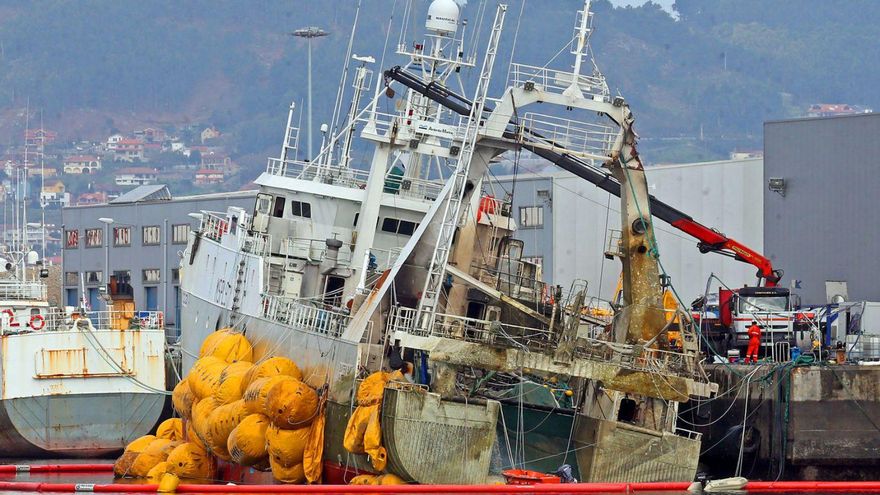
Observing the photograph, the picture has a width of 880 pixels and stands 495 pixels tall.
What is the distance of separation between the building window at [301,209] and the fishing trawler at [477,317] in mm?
1514

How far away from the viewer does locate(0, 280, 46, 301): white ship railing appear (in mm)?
52281

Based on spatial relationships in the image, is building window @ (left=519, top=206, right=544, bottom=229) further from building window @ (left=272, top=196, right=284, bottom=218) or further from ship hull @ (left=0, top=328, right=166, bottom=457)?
building window @ (left=272, top=196, right=284, bottom=218)

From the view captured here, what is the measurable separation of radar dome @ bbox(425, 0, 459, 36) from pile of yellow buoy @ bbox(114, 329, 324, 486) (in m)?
9.76

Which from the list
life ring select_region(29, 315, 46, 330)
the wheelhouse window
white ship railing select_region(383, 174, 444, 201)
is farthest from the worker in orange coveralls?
the wheelhouse window

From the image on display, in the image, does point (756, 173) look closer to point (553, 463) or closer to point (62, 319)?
point (62, 319)

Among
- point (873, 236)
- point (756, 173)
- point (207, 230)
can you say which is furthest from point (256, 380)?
point (756, 173)

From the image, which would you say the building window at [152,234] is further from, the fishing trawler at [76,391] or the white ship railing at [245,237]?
the fishing trawler at [76,391]

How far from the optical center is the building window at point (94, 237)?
263 ft

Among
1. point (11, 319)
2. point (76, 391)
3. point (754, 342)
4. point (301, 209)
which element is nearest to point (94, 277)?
point (11, 319)

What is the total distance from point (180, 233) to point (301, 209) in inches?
1394

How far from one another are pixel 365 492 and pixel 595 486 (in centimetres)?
388

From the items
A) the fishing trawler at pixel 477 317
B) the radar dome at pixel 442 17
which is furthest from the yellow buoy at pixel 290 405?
the radar dome at pixel 442 17

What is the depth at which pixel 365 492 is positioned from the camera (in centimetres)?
2817

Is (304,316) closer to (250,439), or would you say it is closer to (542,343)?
(250,439)
